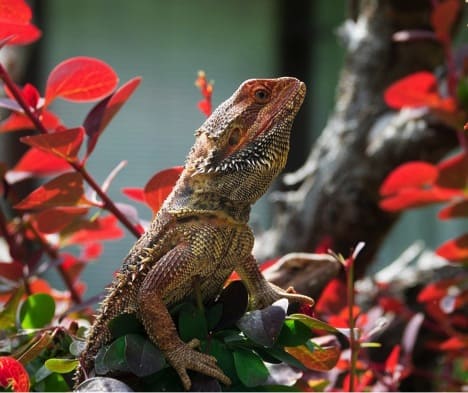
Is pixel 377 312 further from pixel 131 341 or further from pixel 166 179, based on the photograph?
pixel 131 341

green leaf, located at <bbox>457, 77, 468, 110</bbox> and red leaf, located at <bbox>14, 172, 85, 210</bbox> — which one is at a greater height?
red leaf, located at <bbox>14, 172, 85, 210</bbox>

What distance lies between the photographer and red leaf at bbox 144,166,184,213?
925 millimetres

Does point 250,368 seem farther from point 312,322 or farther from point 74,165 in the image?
point 74,165

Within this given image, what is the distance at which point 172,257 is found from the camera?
2.29 feet

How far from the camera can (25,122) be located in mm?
1092

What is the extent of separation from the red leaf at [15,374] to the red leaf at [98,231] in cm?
41

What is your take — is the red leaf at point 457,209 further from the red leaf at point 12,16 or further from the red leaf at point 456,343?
the red leaf at point 12,16

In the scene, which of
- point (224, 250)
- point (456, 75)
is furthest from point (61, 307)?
point (456, 75)

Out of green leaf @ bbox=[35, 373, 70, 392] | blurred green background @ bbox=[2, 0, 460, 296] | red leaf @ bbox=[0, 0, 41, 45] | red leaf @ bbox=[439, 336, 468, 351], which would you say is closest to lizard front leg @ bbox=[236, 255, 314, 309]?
green leaf @ bbox=[35, 373, 70, 392]

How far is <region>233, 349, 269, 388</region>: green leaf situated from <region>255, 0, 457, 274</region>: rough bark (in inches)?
41.3

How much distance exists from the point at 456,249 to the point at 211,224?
0.53 m

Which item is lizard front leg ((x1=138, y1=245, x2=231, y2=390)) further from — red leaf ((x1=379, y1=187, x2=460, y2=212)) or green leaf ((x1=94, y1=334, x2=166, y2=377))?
red leaf ((x1=379, y1=187, x2=460, y2=212))

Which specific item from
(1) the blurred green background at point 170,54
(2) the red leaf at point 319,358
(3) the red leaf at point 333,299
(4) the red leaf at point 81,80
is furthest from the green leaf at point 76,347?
(1) the blurred green background at point 170,54

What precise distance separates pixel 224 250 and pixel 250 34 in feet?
11.2
